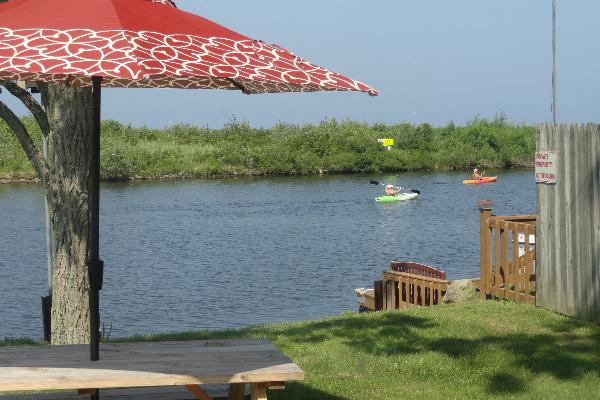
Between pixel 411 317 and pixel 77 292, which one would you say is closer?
pixel 77 292

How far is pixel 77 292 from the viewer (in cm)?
1234

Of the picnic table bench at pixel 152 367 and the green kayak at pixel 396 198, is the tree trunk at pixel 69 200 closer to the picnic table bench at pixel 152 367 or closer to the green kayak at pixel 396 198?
the picnic table bench at pixel 152 367

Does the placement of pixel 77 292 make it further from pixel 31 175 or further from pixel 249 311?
Answer: pixel 31 175

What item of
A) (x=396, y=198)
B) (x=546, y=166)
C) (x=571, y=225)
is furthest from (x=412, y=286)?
(x=396, y=198)

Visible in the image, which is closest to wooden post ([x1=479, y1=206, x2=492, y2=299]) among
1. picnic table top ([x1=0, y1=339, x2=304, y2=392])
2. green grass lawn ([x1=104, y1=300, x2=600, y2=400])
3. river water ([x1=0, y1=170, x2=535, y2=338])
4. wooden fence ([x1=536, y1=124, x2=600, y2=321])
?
green grass lawn ([x1=104, y1=300, x2=600, y2=400])

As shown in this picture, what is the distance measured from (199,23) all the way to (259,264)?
28.3m

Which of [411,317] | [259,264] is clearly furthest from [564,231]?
[259,264]

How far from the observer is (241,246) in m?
41.0

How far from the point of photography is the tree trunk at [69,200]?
1193 centimetres

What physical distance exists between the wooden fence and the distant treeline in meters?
69.2

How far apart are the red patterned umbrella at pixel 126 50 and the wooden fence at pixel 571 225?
19.7ft

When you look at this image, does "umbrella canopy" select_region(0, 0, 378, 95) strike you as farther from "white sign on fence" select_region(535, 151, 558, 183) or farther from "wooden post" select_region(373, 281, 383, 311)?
"wooden post" select_region(373, 281, 383, 311)

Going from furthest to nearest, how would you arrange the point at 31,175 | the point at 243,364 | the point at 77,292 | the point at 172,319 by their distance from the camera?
the point at 31,175 < the point at 172,319 < the point at 77,292 < the point at 243,364

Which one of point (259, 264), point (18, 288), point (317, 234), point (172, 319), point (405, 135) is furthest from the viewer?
point (405, 135)
